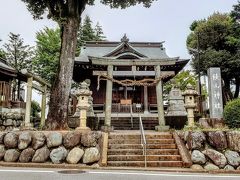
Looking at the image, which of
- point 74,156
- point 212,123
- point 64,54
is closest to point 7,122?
point 64,54

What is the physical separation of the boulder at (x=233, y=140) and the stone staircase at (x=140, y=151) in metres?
1.79

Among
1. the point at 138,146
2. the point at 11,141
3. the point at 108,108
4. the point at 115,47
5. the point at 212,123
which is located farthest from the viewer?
the point at 115,47

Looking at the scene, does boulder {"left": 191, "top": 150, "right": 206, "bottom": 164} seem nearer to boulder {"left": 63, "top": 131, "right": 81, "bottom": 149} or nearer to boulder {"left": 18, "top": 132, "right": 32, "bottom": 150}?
boulder {"left": 63, "top": 131, "right": 81, "bottom": 149}

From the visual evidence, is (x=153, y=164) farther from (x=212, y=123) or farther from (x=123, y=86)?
(x=123, y=86)

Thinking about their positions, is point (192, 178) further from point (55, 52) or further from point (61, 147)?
point (55, 52)

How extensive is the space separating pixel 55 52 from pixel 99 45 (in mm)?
5420

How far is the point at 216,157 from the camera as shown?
29.8 ft

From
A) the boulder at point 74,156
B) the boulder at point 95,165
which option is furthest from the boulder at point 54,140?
the boulder at point 95,165

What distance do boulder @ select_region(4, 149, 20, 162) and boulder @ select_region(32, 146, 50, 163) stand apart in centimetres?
67

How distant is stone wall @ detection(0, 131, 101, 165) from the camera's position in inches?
366

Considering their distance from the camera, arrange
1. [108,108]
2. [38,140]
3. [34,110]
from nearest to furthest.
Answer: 1. [38,140]
2. [108,108]
3. [34,110]

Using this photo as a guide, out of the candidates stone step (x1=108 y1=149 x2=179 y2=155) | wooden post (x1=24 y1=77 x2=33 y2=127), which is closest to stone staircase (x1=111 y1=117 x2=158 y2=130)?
wooden post (x1=24 y1=77 x2=33 y2=127)

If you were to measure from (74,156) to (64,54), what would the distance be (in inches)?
202

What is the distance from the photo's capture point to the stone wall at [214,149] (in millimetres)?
9031
